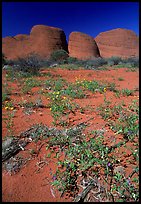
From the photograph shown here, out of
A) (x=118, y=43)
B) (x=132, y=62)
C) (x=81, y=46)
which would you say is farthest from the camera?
(x=118, y=43)

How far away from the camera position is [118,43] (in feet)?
145

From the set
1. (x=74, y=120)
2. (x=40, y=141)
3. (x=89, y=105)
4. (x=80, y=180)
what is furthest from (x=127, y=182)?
(x=89, y=105)

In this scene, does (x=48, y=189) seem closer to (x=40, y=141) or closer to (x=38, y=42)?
(x=40, y=141)

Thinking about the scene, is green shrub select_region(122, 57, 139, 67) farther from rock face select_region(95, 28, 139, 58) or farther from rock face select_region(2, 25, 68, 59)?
rock face select_region(95, 28, 139, 58)

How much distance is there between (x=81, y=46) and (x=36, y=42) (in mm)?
8468

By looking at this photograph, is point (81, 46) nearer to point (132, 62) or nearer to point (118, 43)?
point (118, 43)

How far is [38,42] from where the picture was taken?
3575cm

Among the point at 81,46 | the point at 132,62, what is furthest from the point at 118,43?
the point at 132,62

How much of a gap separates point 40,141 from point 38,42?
3521 centimetres

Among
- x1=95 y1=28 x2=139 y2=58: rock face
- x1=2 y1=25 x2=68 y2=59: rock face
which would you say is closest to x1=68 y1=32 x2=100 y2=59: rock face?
x1=2 y1=25 x2=68 y2=59: rock face

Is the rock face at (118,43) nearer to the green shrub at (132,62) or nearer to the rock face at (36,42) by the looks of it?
the rock face at (36,42)

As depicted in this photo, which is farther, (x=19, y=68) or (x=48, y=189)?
(x=19, y=68)

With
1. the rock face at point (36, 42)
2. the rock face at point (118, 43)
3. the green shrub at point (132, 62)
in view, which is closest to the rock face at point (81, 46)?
the rock face at point (36, 42)

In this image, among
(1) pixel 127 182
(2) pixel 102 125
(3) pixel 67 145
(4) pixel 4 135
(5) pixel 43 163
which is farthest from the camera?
(2) pixel 102 125
